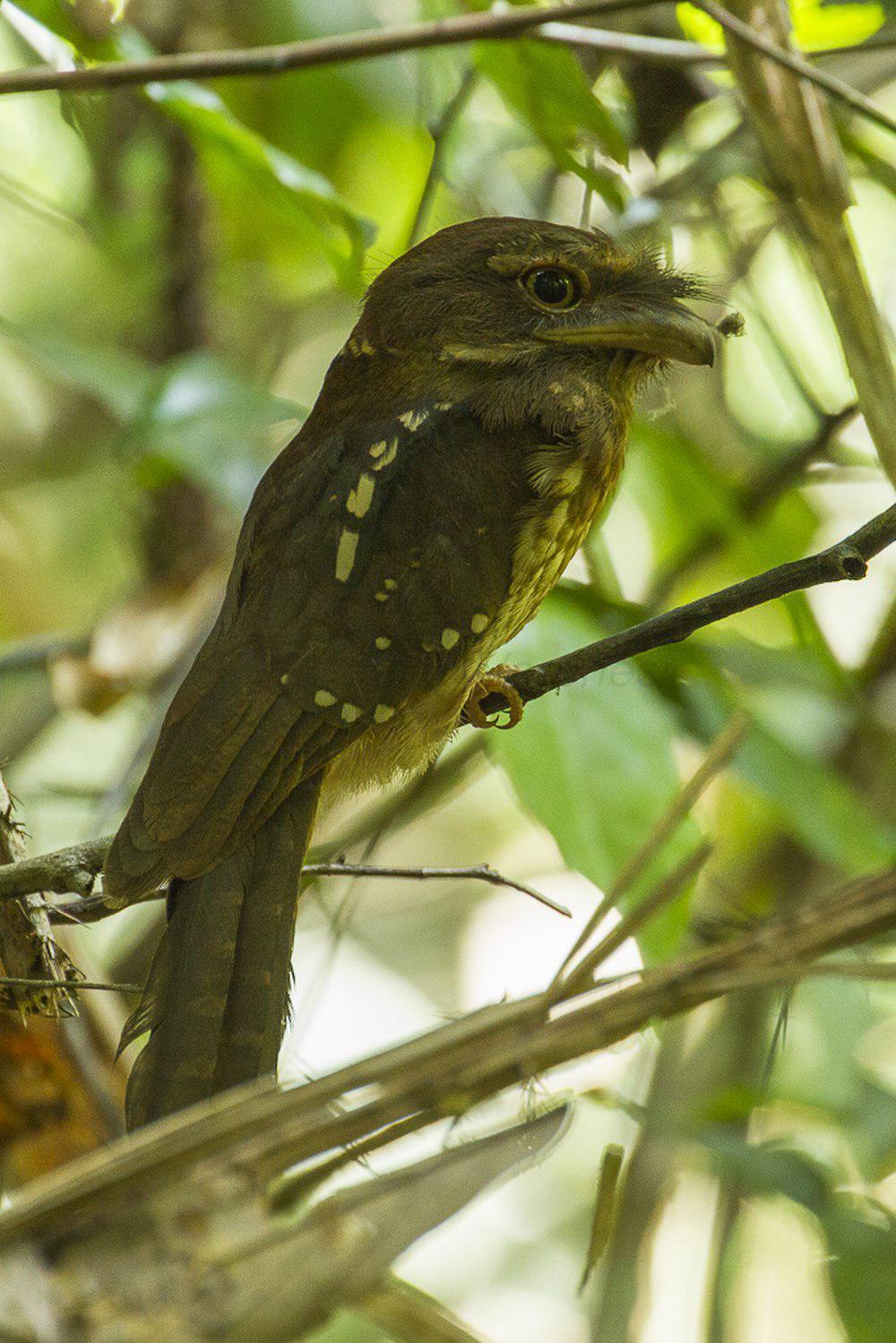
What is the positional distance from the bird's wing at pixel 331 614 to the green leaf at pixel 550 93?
0.52 metres

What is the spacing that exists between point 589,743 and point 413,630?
27 cm

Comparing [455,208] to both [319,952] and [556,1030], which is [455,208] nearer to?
[319,952]

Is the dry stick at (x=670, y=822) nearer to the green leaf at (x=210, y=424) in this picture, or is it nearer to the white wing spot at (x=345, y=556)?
the white wing spot at (x=345, y=556)

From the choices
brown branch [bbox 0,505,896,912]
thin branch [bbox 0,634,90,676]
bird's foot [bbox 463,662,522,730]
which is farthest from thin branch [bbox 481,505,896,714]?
thin branch [bbox 0,634,90,676]

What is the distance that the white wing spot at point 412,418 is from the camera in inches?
73.5

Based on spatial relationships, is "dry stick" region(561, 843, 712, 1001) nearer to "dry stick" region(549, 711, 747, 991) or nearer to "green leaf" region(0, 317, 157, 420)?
"dry stick" region(549, 711, 747, 991)

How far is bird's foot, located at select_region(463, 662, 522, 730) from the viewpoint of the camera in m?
1.86

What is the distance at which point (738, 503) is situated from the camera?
2.76m

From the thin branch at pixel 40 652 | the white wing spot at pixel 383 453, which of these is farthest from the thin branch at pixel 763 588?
→ the thin branch at pixel 40 652

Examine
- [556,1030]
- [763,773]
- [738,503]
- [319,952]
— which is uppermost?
[738,503]

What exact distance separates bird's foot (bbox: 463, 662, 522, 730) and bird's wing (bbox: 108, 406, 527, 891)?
0.31 feet

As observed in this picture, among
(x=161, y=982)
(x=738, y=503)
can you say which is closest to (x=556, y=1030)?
(x=161, y=982)

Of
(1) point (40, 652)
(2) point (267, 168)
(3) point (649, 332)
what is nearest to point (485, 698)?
(3) point (649, 332)

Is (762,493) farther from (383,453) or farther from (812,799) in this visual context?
(383,453)
